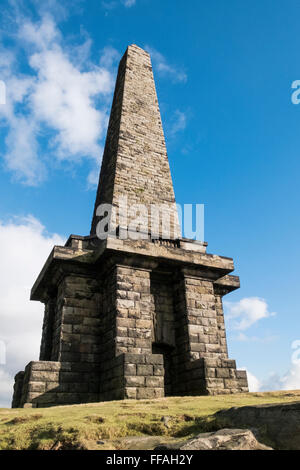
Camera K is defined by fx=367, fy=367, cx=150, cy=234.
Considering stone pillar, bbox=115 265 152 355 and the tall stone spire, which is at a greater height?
the tall stone spire

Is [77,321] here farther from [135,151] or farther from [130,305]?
[135,151]

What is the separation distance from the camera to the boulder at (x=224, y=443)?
10.6 ft

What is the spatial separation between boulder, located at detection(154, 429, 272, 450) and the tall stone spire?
29.2 ft

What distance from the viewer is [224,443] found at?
3316mm

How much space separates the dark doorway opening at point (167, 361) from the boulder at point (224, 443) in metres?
7.11

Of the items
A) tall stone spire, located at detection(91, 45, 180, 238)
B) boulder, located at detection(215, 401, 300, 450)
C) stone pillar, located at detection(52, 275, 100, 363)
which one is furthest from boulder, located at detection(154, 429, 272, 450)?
tall stone spire, located at detection(91, 45, 180, 238)

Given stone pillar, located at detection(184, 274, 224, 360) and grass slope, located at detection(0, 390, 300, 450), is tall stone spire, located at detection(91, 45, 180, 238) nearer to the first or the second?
stone pillar, located at detection(184, 274, 224, 360)

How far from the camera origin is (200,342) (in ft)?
33.6

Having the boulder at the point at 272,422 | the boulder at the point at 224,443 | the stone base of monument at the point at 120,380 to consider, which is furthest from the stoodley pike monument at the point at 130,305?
the boulder at the point at 224,443

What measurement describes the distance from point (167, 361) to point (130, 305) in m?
2.22

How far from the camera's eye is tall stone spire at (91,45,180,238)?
41.7ft
